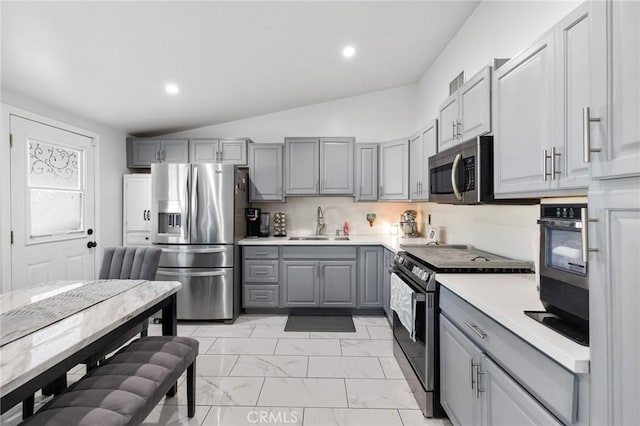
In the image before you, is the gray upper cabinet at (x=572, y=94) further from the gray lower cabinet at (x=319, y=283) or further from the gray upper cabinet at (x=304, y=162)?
the gray upper cabinet at (x=304, y=162)

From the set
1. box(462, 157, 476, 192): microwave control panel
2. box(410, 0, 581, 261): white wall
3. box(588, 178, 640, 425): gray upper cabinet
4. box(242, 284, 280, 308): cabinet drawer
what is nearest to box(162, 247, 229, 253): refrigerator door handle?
box(242, 284, 280, 308): cabinet drawer

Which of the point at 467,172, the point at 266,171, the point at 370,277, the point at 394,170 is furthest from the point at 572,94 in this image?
the point at 266,171

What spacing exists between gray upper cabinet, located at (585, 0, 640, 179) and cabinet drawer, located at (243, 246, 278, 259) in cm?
322

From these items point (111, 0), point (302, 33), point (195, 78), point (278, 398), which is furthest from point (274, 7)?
point (278, 398)

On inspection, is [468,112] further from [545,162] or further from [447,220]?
[447,220]

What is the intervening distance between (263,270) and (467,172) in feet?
8.54

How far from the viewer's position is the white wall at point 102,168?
258 cm

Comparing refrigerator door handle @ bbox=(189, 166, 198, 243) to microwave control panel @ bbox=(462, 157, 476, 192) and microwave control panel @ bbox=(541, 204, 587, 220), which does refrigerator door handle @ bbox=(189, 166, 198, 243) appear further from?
microwave control panel @ bbox=(541, 204, 587, 220)

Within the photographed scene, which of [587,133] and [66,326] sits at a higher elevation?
[587,133]

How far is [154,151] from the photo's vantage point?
409cm

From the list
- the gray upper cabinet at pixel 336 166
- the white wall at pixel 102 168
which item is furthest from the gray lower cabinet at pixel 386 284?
the white wall at pixel 102 168

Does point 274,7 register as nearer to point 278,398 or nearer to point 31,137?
point 31,137

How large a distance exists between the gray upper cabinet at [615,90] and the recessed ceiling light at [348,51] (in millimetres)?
2316

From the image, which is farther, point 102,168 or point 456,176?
point 102,168
